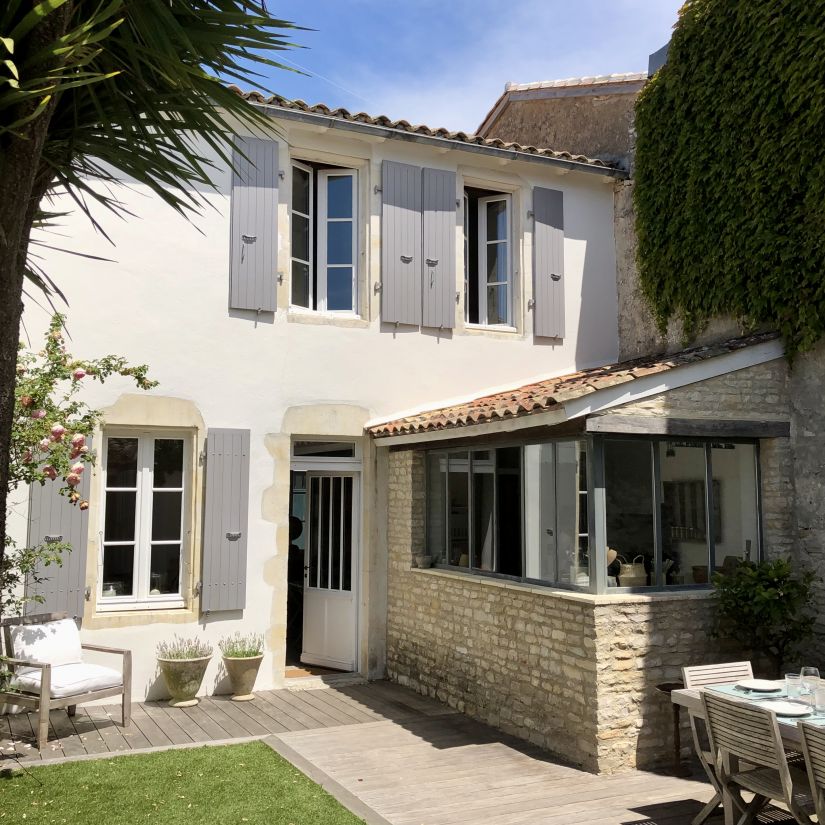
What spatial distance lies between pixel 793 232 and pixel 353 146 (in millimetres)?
4587

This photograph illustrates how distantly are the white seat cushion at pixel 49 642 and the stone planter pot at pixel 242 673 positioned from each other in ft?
4.83

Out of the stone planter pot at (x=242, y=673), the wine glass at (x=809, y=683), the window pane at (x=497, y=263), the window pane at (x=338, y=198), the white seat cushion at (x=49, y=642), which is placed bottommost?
the stone planter pot at (x=242, y=673)

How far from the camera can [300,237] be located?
9227mm

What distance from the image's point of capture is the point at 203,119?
3887mm

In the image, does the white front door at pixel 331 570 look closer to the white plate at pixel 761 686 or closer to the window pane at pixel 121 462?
the window pane at pixel 121 462

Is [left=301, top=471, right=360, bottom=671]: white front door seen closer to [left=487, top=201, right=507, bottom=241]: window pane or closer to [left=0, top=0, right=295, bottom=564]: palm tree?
[left=487, top=201, right=507, bottom=241]: window pane

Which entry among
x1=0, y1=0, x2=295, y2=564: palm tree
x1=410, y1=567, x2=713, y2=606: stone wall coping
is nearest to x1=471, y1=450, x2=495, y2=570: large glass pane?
x1=410, y1=567, x2=713, y2=606: stone wall coping

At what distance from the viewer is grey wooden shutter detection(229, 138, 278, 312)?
8586 millimetres

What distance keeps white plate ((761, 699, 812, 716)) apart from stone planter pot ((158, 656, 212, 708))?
16.9ft

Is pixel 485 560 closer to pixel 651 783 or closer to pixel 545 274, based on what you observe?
pixel 651 783

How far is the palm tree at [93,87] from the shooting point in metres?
3.10

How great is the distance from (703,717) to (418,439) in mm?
4034

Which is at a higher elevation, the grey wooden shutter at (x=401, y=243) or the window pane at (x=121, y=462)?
the grey wooden shutter at (x=401, y=243)

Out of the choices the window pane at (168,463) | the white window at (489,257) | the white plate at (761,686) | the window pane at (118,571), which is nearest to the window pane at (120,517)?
the window pane at (118,571)
